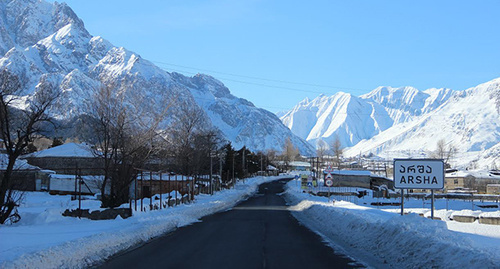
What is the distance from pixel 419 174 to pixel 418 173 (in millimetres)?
47

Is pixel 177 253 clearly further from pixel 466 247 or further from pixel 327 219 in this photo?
pixel 327 219

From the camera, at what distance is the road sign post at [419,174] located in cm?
1705

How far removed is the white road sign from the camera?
17.0m

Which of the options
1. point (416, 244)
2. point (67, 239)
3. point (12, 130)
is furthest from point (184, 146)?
point (416, 244)

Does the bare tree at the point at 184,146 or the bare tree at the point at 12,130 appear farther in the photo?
the bare tree at the point at 184,146

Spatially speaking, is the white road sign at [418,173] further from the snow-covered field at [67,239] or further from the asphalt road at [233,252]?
the snow-covered field at [67,239]

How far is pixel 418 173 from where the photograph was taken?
17.4 meters

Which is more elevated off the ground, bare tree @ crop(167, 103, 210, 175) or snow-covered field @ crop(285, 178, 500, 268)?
bare tree @ crop(167, 103, 210, 175)

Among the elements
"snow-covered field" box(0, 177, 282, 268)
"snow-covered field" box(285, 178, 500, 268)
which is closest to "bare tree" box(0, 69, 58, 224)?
"snow-covered field" box(0, 177, 282, 268)

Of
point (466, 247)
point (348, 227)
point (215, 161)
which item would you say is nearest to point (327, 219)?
point (348, 227)

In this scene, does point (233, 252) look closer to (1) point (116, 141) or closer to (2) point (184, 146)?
(1) point (116, 141)

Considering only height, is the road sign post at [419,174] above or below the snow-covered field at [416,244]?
above

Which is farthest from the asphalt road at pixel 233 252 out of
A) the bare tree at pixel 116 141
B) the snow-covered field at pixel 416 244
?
the bare tree at pixel 116 141

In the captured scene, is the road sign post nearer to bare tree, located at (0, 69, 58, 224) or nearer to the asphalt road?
the asphalt road
